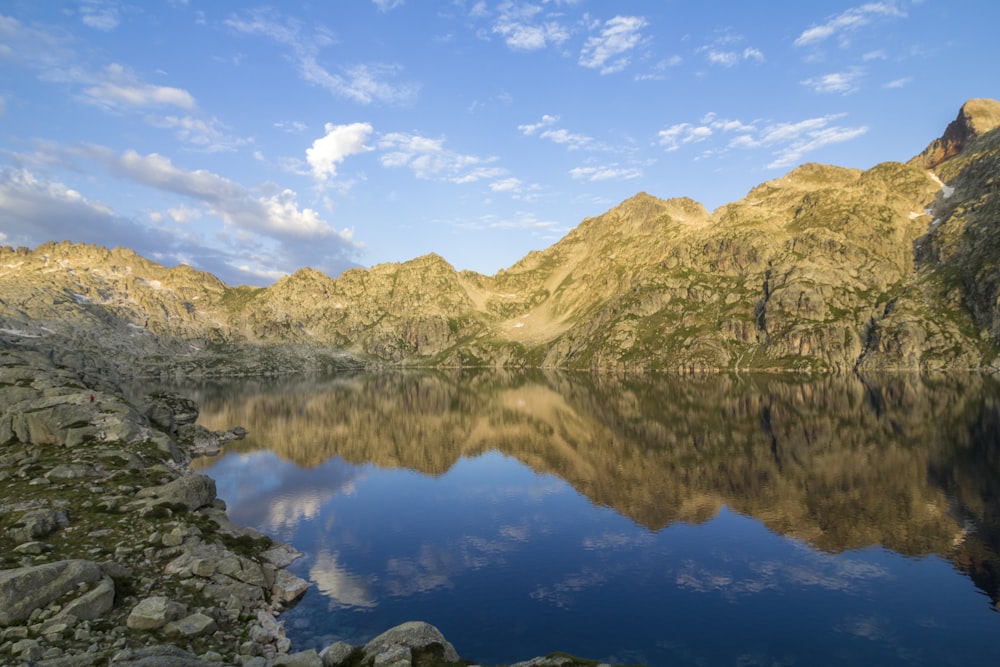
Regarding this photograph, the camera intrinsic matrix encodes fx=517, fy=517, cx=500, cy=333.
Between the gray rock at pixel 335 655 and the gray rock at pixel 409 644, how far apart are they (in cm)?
108

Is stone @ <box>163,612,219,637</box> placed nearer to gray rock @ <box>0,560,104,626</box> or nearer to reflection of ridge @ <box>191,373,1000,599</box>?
gray rock @ <box>0,560,104,626</box>

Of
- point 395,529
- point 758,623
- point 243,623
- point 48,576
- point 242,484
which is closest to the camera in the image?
point 48,576

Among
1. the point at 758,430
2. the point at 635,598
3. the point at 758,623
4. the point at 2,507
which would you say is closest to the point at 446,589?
the point at 635,598

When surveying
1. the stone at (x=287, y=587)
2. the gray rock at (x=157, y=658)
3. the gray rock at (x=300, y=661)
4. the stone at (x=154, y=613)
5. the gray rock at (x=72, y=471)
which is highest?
the gray rock at (x=72, y=471)

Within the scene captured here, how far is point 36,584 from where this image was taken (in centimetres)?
2753

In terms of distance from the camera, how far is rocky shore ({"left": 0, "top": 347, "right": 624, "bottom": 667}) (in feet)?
84.5

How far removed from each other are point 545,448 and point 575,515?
4371cm

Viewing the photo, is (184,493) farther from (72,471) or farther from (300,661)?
(300,661)

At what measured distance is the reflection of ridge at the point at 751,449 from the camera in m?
55.5

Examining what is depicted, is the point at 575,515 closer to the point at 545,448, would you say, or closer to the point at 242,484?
the point at 545,448

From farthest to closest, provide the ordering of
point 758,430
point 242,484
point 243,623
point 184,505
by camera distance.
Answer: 1. point 758,430
2. point 242,484
3. point 184,505
4. point 243,623

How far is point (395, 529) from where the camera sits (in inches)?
2387

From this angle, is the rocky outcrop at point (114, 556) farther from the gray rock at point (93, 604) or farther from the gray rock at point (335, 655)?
the gray rock at point (335, 655)

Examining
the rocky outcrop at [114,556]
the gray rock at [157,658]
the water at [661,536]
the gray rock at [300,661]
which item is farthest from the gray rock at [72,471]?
the gray rock at [300,661]
